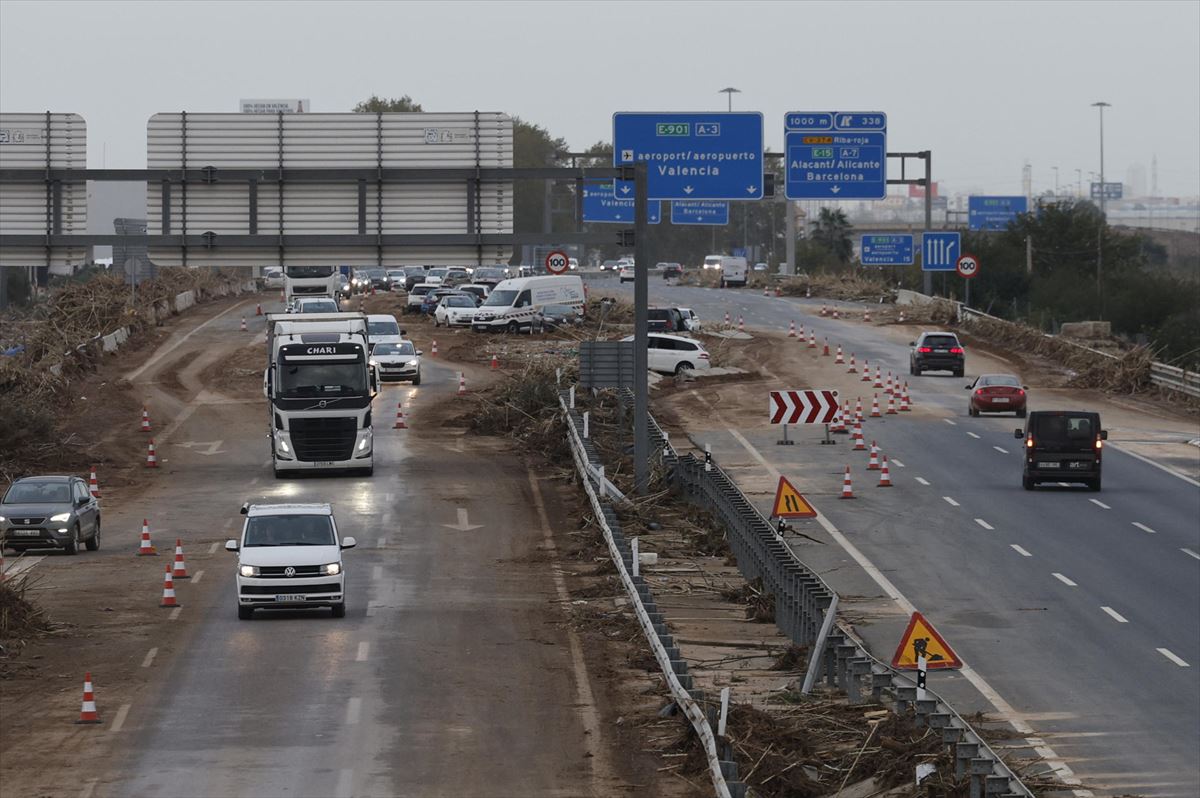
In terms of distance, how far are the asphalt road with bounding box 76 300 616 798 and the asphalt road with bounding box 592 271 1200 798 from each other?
5503 millimetres

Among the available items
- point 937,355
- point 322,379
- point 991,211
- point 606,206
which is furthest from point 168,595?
point 991,211

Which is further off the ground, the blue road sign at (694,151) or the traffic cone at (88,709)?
the blue road sign at (694,151)

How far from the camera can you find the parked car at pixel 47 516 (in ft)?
106

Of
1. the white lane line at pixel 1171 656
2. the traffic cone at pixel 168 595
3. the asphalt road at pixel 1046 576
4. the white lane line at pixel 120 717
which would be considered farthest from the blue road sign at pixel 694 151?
the white lane line at pixel 120 717

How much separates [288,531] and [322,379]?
15.0 metres

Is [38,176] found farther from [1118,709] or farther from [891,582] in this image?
[1118,709]

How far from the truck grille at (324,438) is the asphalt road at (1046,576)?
9.67m

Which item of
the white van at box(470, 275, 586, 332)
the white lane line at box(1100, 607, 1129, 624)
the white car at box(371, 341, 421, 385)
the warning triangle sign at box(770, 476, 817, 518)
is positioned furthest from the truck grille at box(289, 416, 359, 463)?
the white van at box(470, 275, 586, 332)

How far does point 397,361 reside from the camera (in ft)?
191

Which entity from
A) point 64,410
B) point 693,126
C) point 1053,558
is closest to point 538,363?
point 693,126

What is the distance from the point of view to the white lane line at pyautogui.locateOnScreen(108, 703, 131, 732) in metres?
19.4

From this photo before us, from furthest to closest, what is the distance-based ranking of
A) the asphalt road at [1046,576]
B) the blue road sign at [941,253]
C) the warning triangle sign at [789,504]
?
the blue road sign at [941,253] → the warning triangle sign at [789,504] → the asphalt road at [1046,576]

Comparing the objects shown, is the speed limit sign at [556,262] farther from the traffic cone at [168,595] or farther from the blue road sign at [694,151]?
the traffic cone at [168,595]

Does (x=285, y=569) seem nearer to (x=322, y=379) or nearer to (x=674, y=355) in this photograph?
(x=322, y=379)
